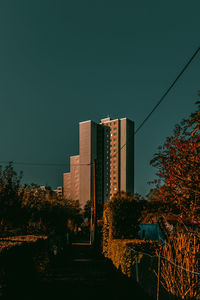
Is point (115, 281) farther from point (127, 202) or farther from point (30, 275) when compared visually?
point (127, 202)

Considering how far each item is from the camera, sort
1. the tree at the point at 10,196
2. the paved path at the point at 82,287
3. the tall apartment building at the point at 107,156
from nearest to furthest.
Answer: the paved path at the point at 82,287 → the tree at the point at 10,196 → the tall apartment building at the point at 107,156

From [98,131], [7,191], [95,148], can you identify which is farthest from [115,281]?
[98,131]

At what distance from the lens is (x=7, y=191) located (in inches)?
500

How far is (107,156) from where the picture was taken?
126 meters

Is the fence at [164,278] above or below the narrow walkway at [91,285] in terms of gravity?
above

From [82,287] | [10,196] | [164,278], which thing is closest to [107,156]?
[10,196]

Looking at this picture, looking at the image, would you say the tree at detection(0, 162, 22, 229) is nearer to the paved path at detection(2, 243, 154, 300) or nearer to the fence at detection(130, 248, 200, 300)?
the paved path at detection(2, 243, 154, 300)

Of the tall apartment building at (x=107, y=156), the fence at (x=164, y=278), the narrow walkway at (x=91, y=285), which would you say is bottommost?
the narrow walkway at (x=91, y=285)

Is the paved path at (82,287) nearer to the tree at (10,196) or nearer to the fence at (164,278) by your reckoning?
the fence at (164,278)

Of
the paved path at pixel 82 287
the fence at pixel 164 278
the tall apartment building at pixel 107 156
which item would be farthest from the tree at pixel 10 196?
the tall apartment building at pixel 107 156

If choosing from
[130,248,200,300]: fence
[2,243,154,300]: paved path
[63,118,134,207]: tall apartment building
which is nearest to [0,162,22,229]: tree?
[2,243,154,300]: paved path

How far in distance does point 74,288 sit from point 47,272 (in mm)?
2744

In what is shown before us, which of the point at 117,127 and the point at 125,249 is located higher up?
the point at 117,127

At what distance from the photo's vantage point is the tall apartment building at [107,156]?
114812 millimetres
